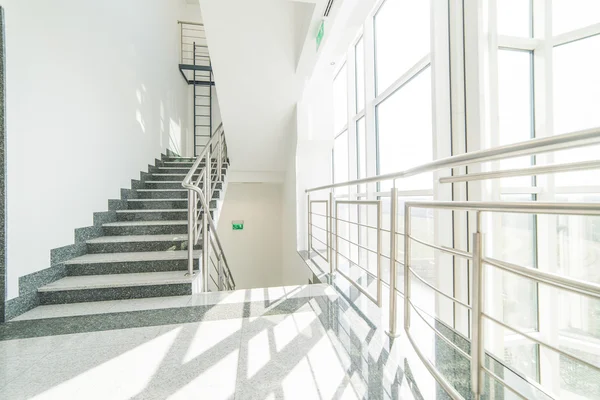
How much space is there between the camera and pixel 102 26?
308 cm

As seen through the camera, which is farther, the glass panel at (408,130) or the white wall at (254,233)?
the white wall at (254,233)

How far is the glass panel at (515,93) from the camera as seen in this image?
1562mm

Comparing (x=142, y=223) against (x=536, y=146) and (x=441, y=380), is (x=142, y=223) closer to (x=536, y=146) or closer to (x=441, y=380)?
(x=441, y=380)

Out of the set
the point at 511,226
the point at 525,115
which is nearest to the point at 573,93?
the point at 525,115

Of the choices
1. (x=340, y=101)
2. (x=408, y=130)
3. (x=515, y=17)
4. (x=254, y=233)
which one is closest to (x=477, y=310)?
(x=515, y=17)

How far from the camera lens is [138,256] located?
2.51m

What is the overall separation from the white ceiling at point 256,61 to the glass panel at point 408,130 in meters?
1.13

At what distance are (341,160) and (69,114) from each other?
326 centimetres

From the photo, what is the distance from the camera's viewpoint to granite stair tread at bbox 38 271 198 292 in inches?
81.0

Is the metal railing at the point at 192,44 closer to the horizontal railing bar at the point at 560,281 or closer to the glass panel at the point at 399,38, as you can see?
the glass panel at the point at 399,38

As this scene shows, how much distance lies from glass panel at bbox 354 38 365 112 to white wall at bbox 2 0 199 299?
303 centimetres

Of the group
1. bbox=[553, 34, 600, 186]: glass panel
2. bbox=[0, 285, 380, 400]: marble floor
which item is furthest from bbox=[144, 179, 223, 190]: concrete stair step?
bbox=[553, 34, 600, 186]: glass panel

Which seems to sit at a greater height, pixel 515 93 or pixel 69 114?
pixel 69 114

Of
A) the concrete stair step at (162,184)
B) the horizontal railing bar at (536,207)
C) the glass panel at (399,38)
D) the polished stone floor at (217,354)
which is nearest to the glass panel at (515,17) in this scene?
the glass panel at (399,38)
